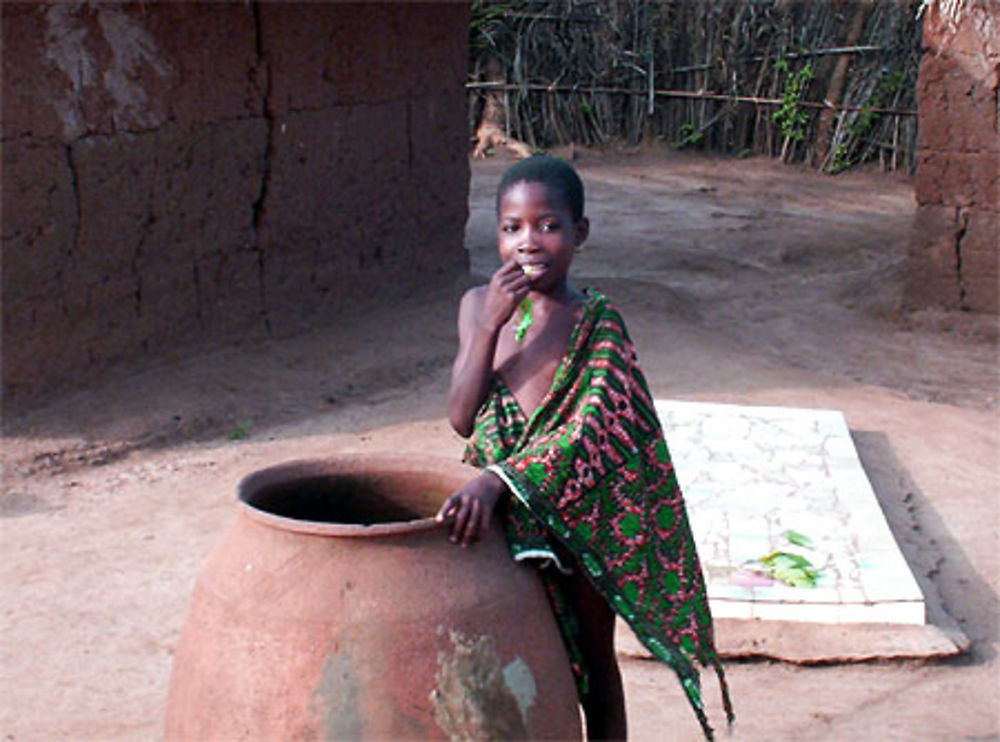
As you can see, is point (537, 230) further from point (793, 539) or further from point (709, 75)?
point (709, 75)

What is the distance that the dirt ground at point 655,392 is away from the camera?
12.4 ft

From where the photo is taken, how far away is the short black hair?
8.00ft

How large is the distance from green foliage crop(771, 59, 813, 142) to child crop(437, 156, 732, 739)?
12.3 metres

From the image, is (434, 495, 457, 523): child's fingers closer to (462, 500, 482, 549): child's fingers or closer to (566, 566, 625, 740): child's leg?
(462, 500, 482, 549): child's fingers

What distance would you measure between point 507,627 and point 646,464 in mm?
427

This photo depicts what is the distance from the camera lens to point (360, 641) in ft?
6.95

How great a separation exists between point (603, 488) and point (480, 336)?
34 cm

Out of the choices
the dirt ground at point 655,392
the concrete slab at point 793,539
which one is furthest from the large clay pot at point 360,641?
the concrete slab at point 793,539

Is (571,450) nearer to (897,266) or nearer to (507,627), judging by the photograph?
(507,627)

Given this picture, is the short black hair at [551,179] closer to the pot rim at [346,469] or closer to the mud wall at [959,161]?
the pot rim at [346,469]

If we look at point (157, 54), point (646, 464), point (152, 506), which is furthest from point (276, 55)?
point (646, 464)

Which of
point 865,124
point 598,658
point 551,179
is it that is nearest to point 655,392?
point 598,658

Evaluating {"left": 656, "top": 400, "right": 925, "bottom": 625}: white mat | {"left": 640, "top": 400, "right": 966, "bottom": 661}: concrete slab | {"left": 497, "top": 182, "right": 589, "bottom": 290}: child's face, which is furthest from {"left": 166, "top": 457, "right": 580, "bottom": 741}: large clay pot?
{"left": 656, "top": 400, "right": 925, "bottom": 625}: white mat

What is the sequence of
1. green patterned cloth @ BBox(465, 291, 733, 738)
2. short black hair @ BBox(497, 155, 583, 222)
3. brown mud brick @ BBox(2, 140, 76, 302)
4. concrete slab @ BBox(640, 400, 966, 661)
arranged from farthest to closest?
1. brown mud brick @ BBox(2, 140, 76, 302)
2. concrete slab @ BBox(640, 400, 966, 661)
3. short black hair @ BBox(497, 155, 583, 222)
4. green patterned cloth @ BBox(465, 291, 733, 738)
